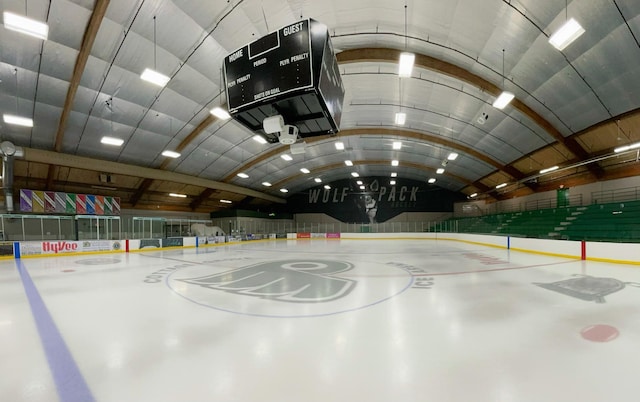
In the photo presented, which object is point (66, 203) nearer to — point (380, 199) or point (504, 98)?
point (504, 98)

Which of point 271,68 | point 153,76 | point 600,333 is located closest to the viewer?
point 600,333

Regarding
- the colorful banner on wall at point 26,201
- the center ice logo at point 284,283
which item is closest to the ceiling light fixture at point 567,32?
the center ice logo at point 284,283

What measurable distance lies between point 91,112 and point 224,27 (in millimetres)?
8773

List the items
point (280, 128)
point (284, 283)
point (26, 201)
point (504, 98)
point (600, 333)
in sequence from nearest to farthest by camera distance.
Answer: point (600, 333) < point (280, 128) < point (284, 283) < point (504, 98) < point (26, 201)

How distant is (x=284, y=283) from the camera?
252 inches

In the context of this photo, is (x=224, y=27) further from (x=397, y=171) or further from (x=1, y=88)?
(x=397, y=171)

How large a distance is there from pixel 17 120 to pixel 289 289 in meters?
15.0

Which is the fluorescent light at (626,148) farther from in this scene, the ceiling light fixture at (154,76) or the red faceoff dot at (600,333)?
the ceiling light fixture at (154,76)

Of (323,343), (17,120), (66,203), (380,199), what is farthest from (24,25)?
(380,199)

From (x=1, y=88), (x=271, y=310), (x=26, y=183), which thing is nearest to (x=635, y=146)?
(x=271, y=310)

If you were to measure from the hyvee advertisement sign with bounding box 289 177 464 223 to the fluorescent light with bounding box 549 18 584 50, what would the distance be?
2689 cm

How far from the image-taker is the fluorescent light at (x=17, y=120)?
11.3m

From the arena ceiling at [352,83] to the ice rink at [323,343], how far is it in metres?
7.80

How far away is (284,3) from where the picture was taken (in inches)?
312
